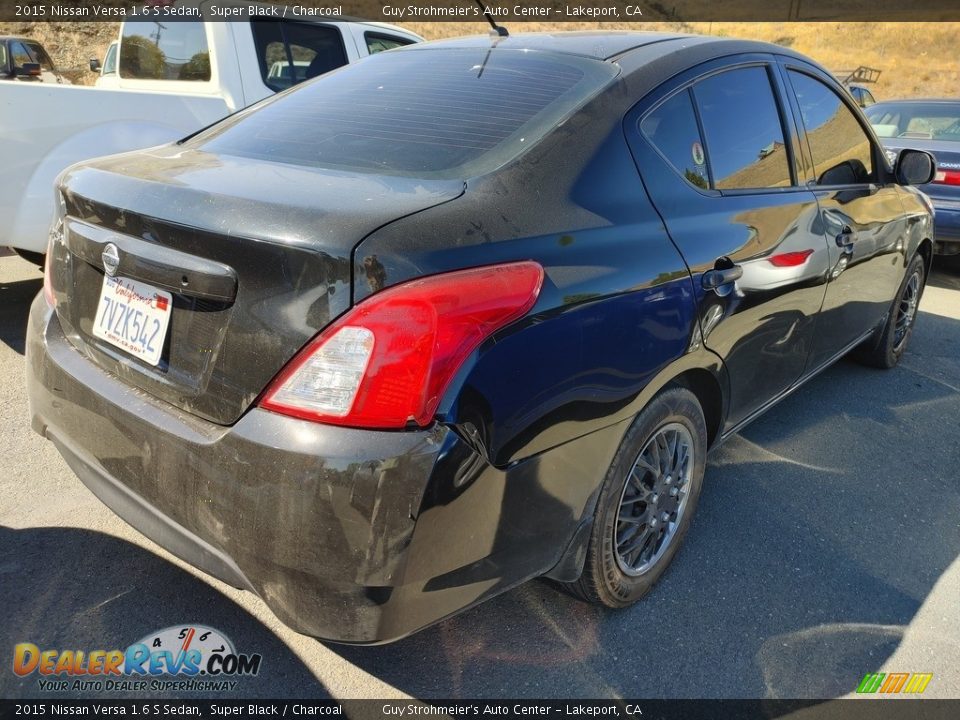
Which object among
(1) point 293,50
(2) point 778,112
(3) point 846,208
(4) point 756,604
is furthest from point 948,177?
(4) point 756,604

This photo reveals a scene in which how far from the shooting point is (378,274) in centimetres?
152

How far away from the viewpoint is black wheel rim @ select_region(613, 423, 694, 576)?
2.28 meters

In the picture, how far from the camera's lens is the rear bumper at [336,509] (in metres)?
1.51

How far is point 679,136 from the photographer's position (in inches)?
92.6

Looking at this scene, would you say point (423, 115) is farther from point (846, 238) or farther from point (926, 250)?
point (926, 250)

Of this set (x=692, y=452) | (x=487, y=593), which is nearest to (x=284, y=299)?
(x=487, y=593)

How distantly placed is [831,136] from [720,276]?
4.98ft

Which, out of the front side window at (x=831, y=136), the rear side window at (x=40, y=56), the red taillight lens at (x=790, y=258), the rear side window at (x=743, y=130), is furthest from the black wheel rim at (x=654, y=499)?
the rear side window at (x=40, y=56)

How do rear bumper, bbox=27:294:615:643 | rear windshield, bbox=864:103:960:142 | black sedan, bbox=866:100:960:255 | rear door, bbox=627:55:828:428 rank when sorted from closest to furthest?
1. rear bumper, bbox=27:294:615:643
2. rear door, bbox=627:55:828:428
3. black sedan, bbox=866:100:960:255
4. rear windshield, bbox=864:103:960:142

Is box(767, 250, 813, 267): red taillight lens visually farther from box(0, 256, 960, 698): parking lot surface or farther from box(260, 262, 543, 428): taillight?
box(260, 262, 543, 428): taillight

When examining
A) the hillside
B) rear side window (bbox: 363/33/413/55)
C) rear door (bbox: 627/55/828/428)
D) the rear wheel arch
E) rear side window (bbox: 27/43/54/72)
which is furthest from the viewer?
the hillside

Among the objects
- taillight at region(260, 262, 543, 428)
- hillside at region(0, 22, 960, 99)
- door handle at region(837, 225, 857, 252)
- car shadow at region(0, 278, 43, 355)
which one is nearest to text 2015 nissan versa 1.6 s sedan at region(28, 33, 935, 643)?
taillight at region(260, 262, 543, 428)

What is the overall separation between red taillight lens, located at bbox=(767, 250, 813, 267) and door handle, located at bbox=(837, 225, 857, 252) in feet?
1.21

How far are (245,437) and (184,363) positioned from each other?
29 centimetres
